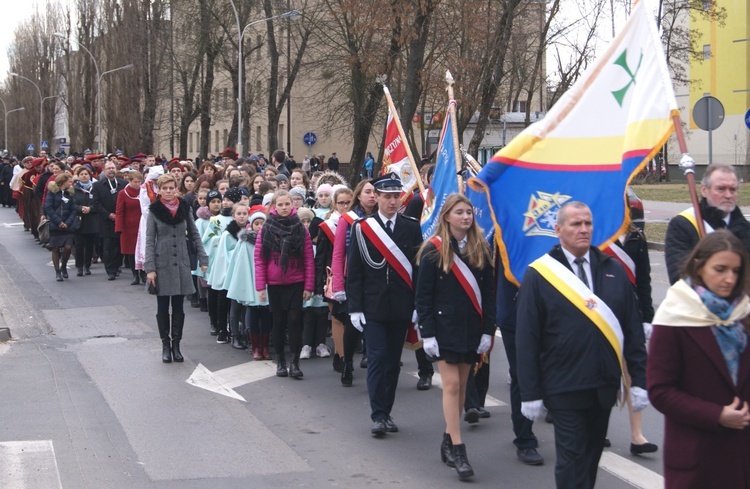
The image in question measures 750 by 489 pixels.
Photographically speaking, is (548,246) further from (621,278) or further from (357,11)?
(357,11)

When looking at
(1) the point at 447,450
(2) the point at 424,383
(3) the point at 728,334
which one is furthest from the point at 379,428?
(3) the point at 728,334

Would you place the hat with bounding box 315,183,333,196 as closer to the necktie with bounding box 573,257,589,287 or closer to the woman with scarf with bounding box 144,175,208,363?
the woman with scarf with bounding box 144,175,208,363

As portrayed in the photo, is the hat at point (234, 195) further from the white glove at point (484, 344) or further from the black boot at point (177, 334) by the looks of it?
the white glove at point (484, 344)

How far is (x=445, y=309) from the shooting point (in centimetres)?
679

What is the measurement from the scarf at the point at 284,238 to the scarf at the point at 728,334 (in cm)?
585

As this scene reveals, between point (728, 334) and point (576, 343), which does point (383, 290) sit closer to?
point (576, 343)

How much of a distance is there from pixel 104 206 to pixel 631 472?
42.4 feet

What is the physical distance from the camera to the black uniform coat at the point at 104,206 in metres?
17.6

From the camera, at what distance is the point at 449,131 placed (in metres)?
8.45

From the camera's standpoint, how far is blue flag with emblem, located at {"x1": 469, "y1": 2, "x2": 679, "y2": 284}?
20.0 ft

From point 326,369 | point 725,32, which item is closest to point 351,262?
point 326,369

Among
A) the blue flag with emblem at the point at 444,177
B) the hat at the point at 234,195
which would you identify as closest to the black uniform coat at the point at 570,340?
the blue flag with emblem at the point at 444,177

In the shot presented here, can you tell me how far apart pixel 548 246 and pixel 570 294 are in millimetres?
1372

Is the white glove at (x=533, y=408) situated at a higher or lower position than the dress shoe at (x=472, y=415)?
higher
